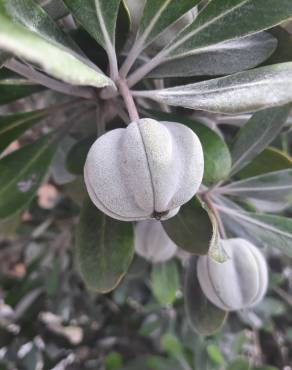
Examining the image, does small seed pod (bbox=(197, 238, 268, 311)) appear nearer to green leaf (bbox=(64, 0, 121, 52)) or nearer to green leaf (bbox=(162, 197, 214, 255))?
green leaf (bbox=(162, 197, 214, 255))

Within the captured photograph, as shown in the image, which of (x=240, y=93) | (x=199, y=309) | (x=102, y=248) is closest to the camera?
(x=240, y=93)

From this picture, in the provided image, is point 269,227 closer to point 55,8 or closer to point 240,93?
point 240,93

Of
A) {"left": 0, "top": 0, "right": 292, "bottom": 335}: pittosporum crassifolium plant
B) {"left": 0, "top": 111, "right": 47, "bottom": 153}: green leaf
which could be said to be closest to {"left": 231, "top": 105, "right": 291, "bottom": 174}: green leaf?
{"left": 0, "top": 0, "right": 292, "bottom": 335}: pittosporum crassifolium plant

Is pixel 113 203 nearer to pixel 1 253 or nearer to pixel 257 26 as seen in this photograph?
pixel 257 26

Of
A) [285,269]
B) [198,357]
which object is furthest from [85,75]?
[285,269]

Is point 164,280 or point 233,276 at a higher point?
point 233,276

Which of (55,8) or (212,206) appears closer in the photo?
(55,8)

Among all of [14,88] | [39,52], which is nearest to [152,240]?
[14,88]
